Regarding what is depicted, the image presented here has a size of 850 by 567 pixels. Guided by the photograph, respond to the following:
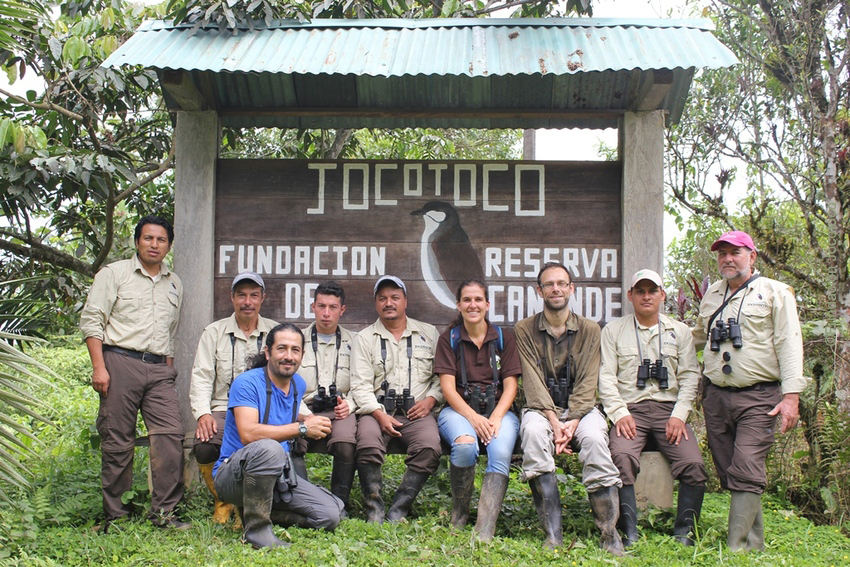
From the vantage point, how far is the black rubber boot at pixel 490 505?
14.7 ft

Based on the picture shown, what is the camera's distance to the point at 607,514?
175 inches

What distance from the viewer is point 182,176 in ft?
18.6

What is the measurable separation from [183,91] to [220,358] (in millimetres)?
1864

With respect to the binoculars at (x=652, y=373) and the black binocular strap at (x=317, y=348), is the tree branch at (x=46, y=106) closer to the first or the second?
the black binocular strap at (x=317, y=348)

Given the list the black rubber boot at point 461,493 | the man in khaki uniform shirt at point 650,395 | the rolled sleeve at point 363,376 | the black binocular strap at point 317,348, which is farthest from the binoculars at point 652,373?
the black binocular strap at point 317,348

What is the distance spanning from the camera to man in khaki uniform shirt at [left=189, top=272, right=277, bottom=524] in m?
4.98

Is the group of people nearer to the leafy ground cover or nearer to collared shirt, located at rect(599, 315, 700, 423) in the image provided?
collared shirt, located at rect(599, 315, 700, 423)

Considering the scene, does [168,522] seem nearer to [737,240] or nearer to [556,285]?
[556,285]

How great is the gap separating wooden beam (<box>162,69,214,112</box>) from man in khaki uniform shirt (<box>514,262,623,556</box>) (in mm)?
2748

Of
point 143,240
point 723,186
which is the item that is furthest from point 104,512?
point 723,186

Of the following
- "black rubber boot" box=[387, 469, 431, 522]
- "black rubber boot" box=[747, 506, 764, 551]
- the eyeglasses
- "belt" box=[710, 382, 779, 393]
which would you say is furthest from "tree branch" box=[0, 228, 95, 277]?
"black rubber boot" box=[747, 506, 764, 551]

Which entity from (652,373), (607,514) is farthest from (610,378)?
(607,514)

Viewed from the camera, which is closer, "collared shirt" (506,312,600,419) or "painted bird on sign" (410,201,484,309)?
"collared shirt" (506,312,600,419)

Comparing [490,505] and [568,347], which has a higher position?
[568,347]
